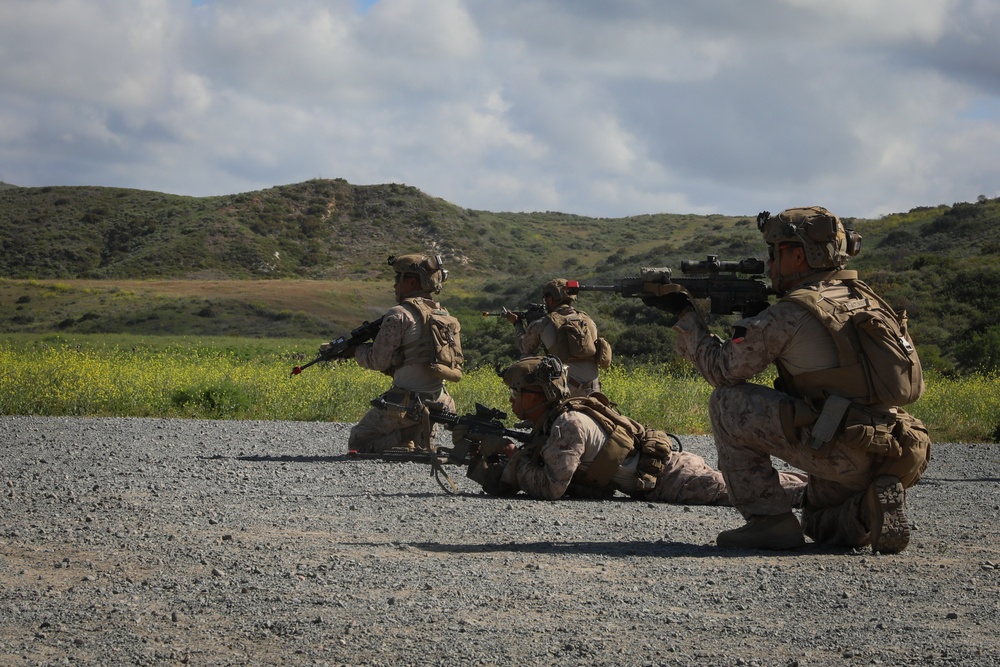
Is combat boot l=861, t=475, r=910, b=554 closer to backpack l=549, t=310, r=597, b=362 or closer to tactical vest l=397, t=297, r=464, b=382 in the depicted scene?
backpack l=549, t=310, r=597, b=362

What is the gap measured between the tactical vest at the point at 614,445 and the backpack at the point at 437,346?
2638 mm

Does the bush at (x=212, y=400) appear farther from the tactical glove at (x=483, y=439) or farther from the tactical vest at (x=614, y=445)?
the tactical vest at (x=614, y=445)

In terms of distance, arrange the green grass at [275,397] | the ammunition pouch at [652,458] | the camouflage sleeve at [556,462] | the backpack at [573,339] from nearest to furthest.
Answer: 1. the camouflage sleeve at [556,462]
2. the ammunition pouch at [652,458]
3. the backpack at [573,339]
4. the green grass at [275,397]

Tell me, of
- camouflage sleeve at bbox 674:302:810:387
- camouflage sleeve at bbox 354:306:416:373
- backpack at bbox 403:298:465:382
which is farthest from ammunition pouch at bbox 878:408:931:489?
camouflage sleeve at bbox 354:306:416:373

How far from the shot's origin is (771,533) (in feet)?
19.5

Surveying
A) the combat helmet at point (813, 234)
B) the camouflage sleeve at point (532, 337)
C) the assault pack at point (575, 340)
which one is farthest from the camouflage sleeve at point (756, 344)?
the camouflage sleeve at point (532, 337)

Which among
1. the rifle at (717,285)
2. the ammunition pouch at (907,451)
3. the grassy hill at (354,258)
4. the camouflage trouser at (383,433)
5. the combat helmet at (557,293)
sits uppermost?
the grassy hill at (354,258)

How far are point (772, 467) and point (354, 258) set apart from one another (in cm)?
7935

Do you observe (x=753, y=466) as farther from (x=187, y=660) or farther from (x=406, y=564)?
(x=187, y=660)

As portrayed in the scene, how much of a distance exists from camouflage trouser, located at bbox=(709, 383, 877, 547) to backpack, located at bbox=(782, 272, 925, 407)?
0.90ft

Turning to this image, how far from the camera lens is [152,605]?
448cm

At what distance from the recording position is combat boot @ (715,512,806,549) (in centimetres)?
595

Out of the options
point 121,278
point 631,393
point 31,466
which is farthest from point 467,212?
point 31,466

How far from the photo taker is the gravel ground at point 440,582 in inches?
156
